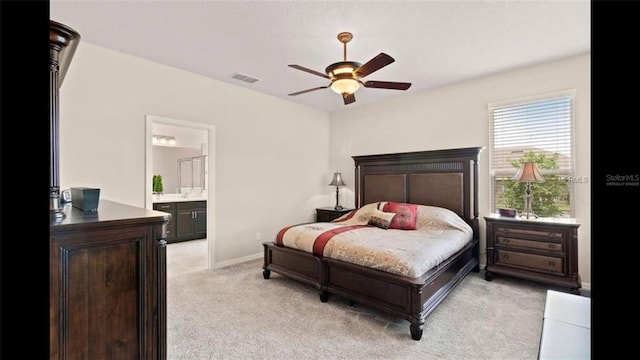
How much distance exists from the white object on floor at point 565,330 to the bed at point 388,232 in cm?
88

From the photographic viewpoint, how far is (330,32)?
2.86 metres

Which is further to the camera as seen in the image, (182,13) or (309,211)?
(309,211)

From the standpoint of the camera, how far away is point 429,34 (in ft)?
9.58

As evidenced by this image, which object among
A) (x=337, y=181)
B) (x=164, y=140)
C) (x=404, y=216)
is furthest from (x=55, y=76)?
(x=164, y=140)

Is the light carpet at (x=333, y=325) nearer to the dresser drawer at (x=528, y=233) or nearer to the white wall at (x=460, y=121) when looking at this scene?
the dresser drawer at (x=528, y=233)

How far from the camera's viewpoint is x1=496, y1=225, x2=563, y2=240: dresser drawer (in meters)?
3.28

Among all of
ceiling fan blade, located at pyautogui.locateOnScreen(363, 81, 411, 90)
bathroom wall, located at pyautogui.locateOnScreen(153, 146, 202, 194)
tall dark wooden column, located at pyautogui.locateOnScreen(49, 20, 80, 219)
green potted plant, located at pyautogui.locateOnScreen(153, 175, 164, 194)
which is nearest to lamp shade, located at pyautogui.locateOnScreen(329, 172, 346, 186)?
ceiling fan blade, located at pyautogui.locateOnScreen(363, 81, 411, 90)

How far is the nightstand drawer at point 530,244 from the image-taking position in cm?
327

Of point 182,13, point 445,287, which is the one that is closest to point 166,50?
point 182,13

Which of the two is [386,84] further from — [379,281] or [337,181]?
[337,181]

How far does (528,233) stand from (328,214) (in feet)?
9.46

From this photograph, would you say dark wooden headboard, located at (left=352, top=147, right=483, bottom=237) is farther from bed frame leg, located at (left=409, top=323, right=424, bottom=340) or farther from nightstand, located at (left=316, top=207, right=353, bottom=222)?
bed frame leg, located at (left=409, top=323, right=424, bottom=340)
